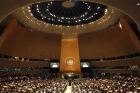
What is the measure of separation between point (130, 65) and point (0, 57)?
25074mm

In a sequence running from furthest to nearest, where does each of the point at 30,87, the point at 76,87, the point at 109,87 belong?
the point at 76,87, the point at 30,87, the point at 109,87

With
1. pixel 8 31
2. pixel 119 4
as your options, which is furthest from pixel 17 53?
pixel 119 4

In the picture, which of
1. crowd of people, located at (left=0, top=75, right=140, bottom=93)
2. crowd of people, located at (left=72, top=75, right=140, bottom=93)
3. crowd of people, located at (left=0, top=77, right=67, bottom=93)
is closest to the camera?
crowd of people, located at (left=72, top=75, right=140, bottom=93)

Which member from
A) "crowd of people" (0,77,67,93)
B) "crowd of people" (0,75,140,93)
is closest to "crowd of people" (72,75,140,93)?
"crowd of people" (0,75,140,93)

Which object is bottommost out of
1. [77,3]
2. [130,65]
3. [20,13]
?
[130,65]

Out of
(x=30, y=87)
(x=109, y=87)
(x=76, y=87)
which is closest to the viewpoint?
(x=109, y=87)

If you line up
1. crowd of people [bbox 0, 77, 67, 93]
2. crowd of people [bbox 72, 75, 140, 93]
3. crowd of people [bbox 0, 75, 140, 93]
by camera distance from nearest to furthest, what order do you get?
1. crowd of people [bbox 72, 75, 140, 93]
2. crowd of people [bbox 0, 75, 140, 93]
3. crowd of people [bbox 0, 77, 67, 93]

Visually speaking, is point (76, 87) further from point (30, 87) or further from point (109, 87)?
point (30, 87)

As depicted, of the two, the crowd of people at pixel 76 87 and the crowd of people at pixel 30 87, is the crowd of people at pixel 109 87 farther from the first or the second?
the crowd of people at pixel 30 87

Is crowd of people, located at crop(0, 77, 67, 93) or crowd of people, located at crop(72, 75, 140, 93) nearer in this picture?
crowd of people, located at crop(72, 75, 140, 93)

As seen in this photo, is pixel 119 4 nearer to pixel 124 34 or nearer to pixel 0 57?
pixel 124 34

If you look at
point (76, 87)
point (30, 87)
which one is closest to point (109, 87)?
point (76, 87)

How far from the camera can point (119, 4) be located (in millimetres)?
29422

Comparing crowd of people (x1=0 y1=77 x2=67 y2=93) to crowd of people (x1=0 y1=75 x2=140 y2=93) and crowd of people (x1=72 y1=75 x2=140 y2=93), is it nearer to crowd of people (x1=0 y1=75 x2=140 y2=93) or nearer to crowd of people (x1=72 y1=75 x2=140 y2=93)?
crowd of people (x1=0 y1=75 x2=140 y2=93)
